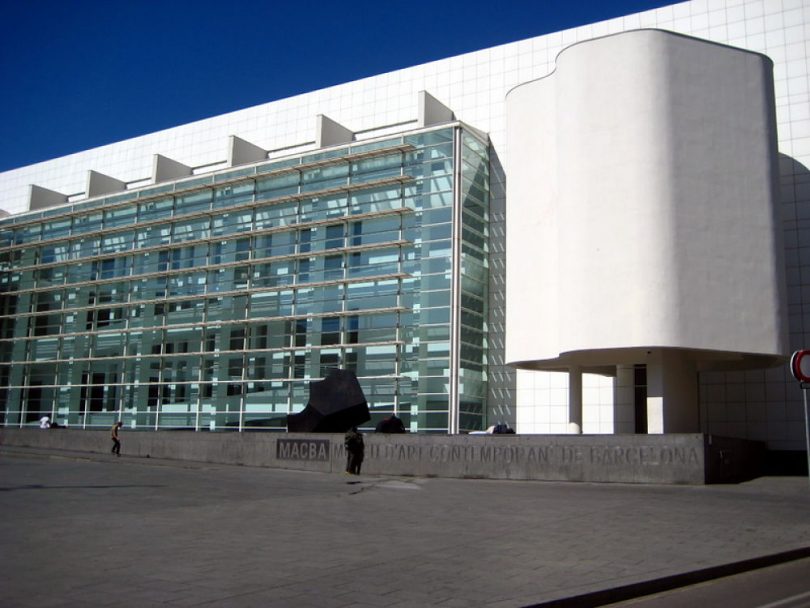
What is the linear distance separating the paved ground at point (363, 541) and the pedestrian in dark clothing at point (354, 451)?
13.9 ft

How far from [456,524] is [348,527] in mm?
1675

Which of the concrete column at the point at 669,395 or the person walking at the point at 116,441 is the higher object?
the concrete column at the point at 669,395

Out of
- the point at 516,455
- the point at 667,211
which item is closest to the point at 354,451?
the point at 516,455

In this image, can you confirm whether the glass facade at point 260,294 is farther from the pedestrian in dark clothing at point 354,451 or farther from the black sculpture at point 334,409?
the pedestrian in dark clothing at point 354,451

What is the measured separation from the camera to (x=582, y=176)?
28172 mm

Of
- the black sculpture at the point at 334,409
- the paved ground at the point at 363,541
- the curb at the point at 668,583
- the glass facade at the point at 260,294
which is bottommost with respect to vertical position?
the curb at the point at 668,583

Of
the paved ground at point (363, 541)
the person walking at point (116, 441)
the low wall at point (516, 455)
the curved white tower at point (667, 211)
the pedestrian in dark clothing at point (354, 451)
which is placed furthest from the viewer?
the person walking at point (116, 441)

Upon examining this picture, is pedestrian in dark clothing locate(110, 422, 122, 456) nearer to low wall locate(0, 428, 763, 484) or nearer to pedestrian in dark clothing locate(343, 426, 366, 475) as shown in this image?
low wall locate(0, 428, 763, 484)

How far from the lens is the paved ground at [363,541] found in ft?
25.3

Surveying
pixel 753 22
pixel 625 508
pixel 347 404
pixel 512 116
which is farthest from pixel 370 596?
pixel 753 22

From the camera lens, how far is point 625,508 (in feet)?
49.9

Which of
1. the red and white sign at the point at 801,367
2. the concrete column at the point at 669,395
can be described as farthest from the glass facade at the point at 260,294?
the red and white sign at the point at 801,367

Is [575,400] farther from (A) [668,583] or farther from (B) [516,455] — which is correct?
(A) [668,583]

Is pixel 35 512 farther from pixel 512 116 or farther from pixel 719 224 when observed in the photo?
pixel 512 116
